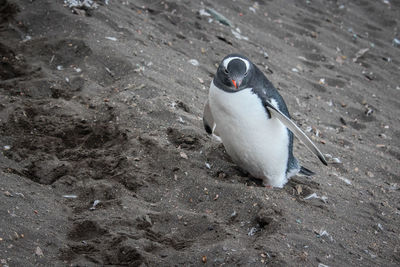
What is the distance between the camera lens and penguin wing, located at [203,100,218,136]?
3.35 metres

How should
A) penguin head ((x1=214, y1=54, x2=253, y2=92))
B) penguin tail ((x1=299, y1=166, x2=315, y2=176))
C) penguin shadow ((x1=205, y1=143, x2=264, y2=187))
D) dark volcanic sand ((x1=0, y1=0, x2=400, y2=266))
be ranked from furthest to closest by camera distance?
penguin tail ((x1=299, y1=166, x2=315, y2=176))
penguin shadow ((x1=205, y1=143, x2=264, y2=187))
penguin head ((x1=214, y1=54, x2=253, y2=92))
dark volcanic sand ((x1=0, y1=0, x2=400, y2=266))

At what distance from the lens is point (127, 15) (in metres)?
4.98

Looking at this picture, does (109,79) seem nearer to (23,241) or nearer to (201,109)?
(201,109)

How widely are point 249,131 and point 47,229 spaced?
1306mm

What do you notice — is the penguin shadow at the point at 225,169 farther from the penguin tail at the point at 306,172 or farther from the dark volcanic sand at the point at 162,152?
the penguin tail at the point at 306,172

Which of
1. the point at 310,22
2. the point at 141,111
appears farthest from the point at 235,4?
the point at 141,111

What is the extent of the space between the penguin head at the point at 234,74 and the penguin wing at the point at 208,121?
30 centimetres

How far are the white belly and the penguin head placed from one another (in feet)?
0.15

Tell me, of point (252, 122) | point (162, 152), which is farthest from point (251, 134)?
point (162, 152)

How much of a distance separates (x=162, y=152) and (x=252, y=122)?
641 mm

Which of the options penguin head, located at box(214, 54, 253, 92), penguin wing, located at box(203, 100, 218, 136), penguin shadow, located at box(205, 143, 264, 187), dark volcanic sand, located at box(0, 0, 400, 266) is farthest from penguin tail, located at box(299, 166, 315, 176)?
penguin head, located at box(214, 54, 253, 92)

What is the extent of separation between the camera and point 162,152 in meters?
3.31

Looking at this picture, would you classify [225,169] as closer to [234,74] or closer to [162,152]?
[162,152]

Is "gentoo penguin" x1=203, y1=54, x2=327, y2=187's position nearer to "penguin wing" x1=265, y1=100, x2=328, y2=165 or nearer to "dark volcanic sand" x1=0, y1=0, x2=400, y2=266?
"penguin wing" x1=265, y1=100, x2=328, y2=165
